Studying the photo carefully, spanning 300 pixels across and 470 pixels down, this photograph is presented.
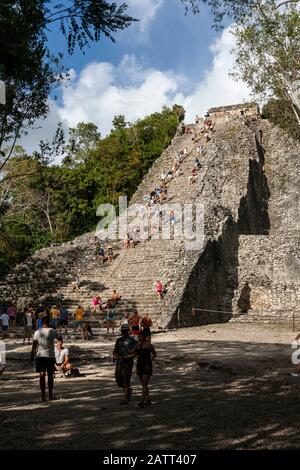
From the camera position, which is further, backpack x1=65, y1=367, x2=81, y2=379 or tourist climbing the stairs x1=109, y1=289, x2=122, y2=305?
tourist climbing the stairs x1=109, y1=289, x2=122, y2=305

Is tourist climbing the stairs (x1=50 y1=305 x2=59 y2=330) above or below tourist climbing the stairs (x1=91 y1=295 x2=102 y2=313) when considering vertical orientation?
below

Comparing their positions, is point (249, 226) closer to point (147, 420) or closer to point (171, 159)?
point (171, 159)

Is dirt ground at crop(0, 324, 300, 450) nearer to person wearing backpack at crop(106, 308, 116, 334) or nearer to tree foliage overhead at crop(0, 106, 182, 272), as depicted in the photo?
person wearing backpack at crop(106, 308, 116, 334)

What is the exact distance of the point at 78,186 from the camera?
36438mm

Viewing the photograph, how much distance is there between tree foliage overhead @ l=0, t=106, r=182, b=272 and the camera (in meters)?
29.4

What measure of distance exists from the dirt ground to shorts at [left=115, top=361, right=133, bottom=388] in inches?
12.6

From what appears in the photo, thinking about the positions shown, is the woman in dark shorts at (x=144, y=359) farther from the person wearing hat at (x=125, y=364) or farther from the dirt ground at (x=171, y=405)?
the dirt ground at (x=171, y=405)

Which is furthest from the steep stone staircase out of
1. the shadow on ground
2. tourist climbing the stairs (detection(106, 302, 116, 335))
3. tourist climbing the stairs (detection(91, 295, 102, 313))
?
the shadow on ground

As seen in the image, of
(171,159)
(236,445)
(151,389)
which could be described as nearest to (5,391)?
(151,389)

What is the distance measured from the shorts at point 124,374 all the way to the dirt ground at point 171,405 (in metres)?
0.32

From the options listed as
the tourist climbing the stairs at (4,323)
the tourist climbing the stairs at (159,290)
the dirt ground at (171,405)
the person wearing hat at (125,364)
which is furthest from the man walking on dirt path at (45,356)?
the tourist climbing the stairs at (159,290)

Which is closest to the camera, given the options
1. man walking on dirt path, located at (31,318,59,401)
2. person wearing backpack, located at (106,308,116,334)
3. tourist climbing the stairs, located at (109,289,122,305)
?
man walking on dirt path, located at (31,318,59,401)

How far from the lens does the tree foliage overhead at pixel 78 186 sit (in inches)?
1158
